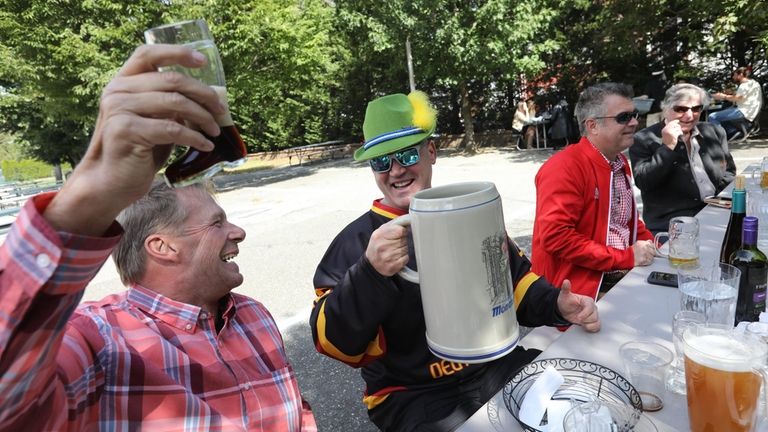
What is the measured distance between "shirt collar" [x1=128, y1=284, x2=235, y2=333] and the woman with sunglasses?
3.53m

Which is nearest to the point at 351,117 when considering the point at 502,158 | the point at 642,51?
the point at 502,158

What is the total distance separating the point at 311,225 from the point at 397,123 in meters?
6.49

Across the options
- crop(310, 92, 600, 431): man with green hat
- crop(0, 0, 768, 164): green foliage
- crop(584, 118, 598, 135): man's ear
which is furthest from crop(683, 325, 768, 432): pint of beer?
crop(0, 0, 768, 164): green foliage

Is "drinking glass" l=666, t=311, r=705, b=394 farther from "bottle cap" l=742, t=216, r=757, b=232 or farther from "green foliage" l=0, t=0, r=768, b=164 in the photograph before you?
"green foliage" l=0, t=0, r=768, b=164

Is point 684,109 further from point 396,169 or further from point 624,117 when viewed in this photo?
point 396,169

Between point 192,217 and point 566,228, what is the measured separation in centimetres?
210

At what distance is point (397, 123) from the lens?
1941 millimetres

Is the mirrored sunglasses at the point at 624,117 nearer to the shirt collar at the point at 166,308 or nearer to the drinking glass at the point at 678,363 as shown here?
the drinking glass at the point at 678,363

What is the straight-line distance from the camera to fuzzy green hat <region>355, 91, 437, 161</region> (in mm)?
1928

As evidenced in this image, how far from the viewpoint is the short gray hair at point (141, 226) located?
1.72 metres

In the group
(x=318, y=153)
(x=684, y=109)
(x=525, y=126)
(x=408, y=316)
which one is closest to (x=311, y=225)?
(x=684, y=109)

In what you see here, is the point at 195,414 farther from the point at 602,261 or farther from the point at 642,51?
the point at 642,51

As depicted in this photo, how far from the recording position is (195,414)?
54.1 inches

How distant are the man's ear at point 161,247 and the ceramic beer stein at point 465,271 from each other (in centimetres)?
104
